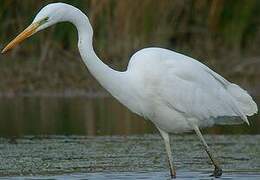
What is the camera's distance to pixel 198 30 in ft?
59.8

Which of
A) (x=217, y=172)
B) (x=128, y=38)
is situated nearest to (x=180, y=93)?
(x=217, y=172)

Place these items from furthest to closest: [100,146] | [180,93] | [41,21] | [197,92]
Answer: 1. [100,146]
2. [197,92]
3. [180,93]
4. [41,21]

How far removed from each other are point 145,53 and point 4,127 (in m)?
4.33

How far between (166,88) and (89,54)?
88cm

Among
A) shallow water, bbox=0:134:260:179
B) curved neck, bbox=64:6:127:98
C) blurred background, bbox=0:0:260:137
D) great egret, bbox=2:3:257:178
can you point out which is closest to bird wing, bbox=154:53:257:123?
great egret, bbox=2:3:257:178

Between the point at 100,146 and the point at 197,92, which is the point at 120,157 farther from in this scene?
the point at 197,92

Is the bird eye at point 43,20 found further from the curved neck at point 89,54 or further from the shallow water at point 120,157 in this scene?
the shallow water at point 120,157

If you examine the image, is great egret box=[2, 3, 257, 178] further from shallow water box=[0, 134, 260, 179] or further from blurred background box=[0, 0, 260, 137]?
blurred background box=[0, 0, 260, 137]

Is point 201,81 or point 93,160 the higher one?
point 201,81

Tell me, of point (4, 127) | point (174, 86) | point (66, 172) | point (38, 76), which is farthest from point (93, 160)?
point (38, 76)

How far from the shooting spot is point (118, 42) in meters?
17.8

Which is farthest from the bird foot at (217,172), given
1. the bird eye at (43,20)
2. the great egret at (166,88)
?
the bird eye at (43,20)

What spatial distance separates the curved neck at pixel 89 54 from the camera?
990 centimetres

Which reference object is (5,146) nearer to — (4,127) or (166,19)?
(4,127)
